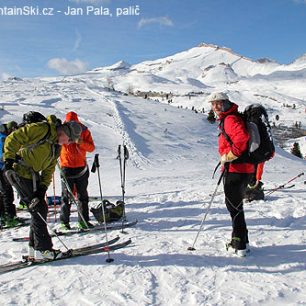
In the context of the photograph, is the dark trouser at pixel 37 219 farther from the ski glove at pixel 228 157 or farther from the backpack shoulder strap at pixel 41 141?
the ski glove at pixel 228 157

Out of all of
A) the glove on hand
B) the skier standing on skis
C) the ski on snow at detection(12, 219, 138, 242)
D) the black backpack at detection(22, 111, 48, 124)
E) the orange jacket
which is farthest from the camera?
the skier standing on skis

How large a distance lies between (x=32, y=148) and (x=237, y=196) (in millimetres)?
3068

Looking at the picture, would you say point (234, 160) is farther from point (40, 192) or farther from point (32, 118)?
point (32, 118)

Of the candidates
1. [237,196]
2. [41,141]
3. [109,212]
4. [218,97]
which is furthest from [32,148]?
[109,212]

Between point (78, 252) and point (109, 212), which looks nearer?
point (78, 252)

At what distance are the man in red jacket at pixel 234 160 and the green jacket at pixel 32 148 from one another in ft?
7.79

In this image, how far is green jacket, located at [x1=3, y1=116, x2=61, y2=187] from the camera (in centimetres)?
477

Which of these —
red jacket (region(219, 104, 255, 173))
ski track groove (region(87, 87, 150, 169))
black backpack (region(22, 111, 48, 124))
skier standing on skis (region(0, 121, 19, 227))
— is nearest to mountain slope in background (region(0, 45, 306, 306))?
skier standing on skis (region(0, 121, 19, 227))

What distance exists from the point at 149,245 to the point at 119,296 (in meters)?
1.77

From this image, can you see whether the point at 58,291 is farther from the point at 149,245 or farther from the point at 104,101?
the point at 104,101

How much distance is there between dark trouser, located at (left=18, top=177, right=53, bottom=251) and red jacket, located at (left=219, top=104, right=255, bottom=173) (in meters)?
2.86

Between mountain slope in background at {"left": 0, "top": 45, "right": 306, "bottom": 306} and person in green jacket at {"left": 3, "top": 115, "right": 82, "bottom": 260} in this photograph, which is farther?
person in green jacket at {"left": 3, "top": 115, "right": 82, "bottom": 260}

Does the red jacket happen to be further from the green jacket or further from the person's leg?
the green jacket

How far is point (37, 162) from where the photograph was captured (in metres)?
5.00
